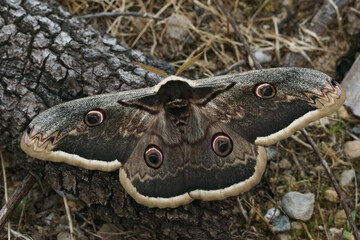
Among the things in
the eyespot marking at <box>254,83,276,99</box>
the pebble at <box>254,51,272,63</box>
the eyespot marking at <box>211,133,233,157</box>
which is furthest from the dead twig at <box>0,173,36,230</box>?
the pebble at <box>254,51,272,63</box>

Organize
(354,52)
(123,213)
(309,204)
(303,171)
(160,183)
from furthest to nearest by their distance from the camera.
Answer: (354,52), (303,171), (309,204), (123,213), (160,183)

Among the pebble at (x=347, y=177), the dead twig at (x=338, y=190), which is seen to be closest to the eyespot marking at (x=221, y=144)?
the dead twig at (x=338, y=190)

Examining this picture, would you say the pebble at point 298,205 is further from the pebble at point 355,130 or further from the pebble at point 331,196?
the pebble at point 355,130

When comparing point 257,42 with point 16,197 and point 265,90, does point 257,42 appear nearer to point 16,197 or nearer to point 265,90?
point 265,90

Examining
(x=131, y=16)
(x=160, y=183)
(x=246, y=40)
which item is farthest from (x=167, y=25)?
(x=160, y=183)

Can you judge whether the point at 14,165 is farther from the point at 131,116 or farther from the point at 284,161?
the point at 284,161

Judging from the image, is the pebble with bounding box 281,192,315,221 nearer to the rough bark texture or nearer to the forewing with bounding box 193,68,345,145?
the rough bark texture
